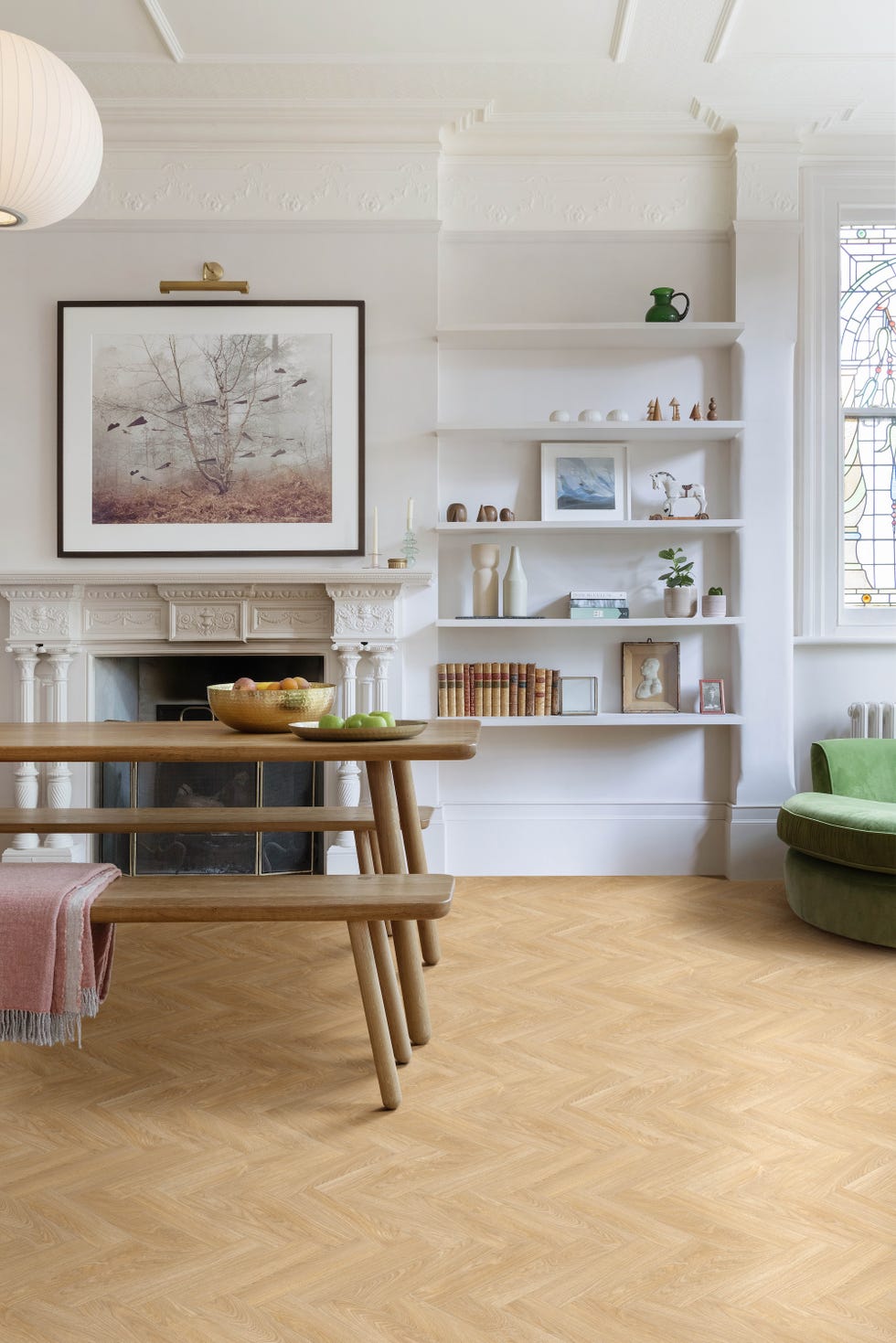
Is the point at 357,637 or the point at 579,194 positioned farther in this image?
the point at 579,194

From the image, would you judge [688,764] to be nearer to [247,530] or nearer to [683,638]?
[683,638]

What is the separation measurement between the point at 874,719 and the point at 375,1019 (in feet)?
10.2

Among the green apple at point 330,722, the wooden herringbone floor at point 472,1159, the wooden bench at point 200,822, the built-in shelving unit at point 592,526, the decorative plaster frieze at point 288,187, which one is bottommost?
the wooden herringbone floor at point 472,1159

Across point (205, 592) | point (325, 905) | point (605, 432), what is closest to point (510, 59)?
point (605, 432)

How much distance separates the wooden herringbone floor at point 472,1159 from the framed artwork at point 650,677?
1421 mm

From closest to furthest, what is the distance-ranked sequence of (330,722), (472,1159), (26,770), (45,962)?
(472,1159) → (45,962) → (330,722) → (26,770)

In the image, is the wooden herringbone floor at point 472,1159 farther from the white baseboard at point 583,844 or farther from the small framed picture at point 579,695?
the small framed picture at point 579,695

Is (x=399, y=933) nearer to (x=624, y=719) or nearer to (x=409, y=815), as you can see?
(x=409, y=815)

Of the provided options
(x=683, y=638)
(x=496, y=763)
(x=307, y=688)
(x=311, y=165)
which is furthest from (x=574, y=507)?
(x=307, y=688)

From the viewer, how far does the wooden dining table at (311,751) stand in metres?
2.38

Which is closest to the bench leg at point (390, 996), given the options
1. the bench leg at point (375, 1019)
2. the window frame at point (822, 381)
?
the bench leg at point (375, 1019)

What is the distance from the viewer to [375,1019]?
2.36 metres

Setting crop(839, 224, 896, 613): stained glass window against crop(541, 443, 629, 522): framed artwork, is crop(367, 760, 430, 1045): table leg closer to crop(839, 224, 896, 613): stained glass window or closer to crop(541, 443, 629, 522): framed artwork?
crop(541, 443, 629, 522): framed artwork

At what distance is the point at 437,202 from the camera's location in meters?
4.60
